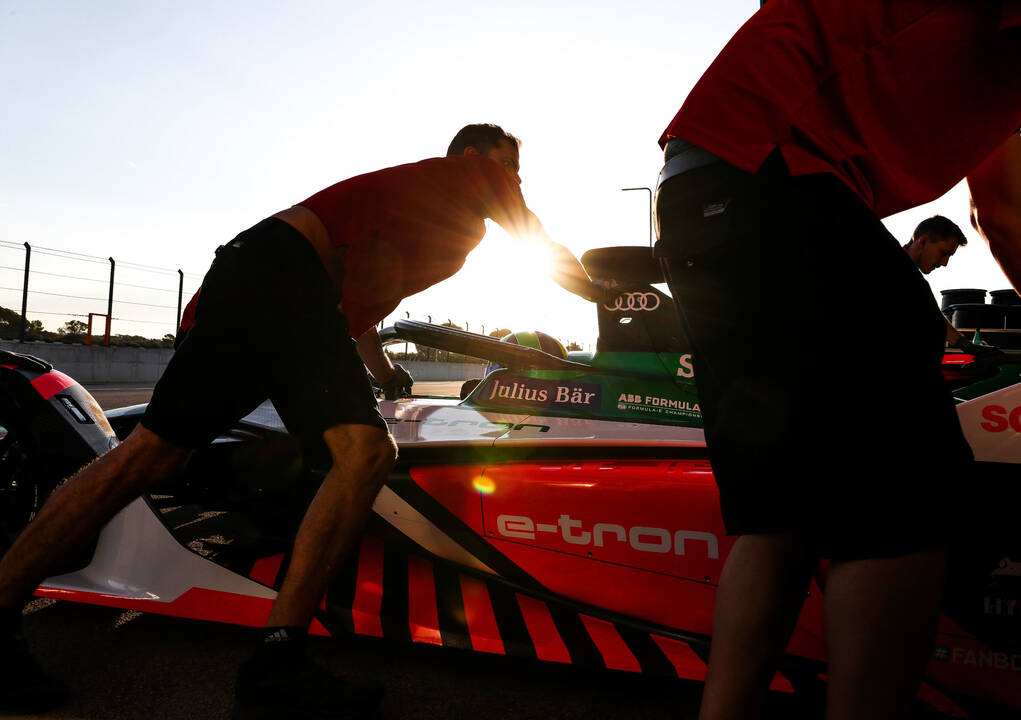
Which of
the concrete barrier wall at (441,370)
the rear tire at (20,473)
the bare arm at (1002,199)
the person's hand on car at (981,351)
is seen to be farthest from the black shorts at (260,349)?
the concrete barrier wall at (441,370)

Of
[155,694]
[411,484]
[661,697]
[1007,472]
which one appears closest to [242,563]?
[155,694]

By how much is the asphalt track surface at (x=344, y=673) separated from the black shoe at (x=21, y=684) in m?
0.03

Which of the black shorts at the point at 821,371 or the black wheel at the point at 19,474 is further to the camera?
the black wheel at the point at 19,474

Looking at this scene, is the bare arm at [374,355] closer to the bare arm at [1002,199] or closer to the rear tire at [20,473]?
the rear tire at [20,473]

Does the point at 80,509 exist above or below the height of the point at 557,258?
below

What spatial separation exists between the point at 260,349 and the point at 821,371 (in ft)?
3.50

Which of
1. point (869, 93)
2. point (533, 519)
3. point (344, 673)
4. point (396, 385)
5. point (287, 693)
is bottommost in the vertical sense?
point (344, 673)

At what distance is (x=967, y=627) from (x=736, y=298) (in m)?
0.93

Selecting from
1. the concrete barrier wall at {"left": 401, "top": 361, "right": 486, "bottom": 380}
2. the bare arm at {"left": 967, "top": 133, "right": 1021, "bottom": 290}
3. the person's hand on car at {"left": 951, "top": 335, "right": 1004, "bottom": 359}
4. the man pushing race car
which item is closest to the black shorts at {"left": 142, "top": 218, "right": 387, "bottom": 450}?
the man pushing race car

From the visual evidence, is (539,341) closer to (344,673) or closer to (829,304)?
(344,673)

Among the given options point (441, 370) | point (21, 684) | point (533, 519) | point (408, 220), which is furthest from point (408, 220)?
point (441, 370)

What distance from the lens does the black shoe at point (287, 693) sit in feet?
3.89

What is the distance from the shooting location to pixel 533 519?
1425mm

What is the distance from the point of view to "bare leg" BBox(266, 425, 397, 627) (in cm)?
125
